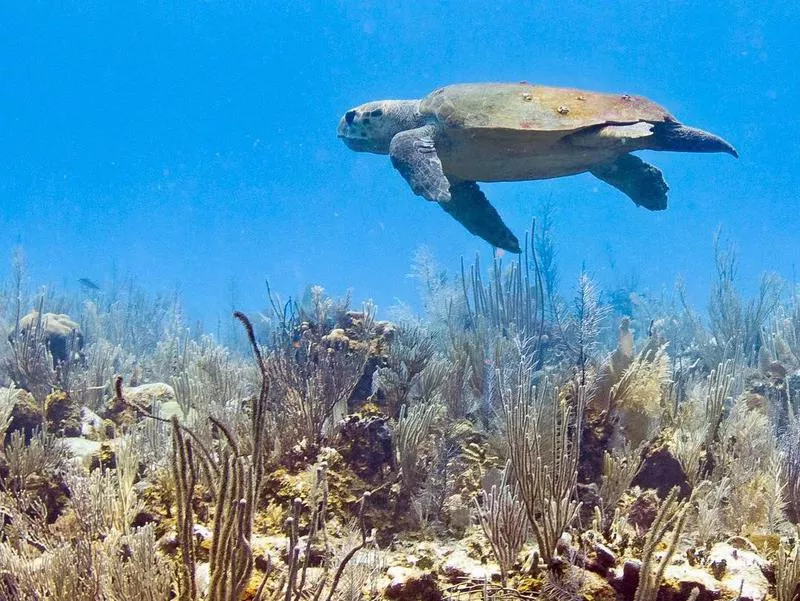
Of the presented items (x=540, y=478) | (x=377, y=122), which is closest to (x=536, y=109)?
(x=377, y=122)

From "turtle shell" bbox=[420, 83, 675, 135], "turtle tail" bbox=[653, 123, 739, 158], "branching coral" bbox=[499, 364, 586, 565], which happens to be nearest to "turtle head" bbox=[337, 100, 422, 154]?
"turtle shell" bbox=[420, 83, 675, 135]

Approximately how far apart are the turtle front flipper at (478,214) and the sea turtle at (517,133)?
50cm

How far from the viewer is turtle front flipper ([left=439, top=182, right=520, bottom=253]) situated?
8.37 m

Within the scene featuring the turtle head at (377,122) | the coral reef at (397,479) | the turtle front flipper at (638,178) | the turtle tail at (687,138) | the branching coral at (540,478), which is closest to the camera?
the coral reef at (397,479)

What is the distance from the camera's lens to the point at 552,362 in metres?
8.25

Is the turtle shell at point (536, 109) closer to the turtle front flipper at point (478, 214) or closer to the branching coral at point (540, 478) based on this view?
the turtle front flipper at point (478, 214)

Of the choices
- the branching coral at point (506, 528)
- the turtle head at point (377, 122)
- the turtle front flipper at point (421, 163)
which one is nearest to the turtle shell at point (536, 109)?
the turtle front flipper at point (421, 163)

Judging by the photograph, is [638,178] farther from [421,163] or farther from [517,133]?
[421,163]

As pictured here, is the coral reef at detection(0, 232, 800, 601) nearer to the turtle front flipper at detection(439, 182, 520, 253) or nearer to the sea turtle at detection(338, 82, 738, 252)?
the turtle front flipper at detection(439, 182, 520, 253)

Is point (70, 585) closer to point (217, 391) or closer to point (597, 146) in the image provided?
point (217, 391)

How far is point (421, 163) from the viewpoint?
6652mm

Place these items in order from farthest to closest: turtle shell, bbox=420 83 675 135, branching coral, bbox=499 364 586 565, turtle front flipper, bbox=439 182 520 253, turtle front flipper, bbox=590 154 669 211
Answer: turtle front flipper, bbox=439 182 520 253 → turtle front flipper, bbox=590 154 669 211 → turtle shell, bbox=420 83 675 135 → branching coral, bbox=499 364 586 565

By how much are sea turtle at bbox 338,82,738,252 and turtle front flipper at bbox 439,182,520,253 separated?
0.50 meters

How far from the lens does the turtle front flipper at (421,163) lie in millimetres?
6336
